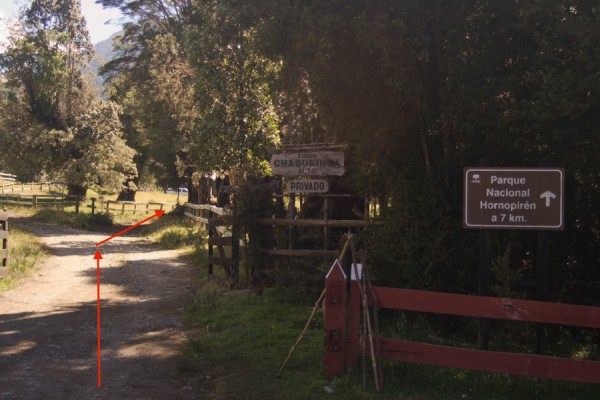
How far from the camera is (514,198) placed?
6.76m

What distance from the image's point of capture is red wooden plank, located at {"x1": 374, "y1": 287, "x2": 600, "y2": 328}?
5633mm

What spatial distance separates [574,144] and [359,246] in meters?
3.58

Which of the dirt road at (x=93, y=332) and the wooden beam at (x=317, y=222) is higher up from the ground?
the wooden beam at (x=317, y=222)

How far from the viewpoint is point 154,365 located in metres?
7.52

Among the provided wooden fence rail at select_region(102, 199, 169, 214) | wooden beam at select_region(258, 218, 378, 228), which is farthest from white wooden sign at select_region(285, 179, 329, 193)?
wooden fence rail at select_region(102, 199, 169, 214)

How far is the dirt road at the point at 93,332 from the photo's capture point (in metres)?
6.62

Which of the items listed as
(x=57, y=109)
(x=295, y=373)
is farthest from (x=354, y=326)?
(x=57, y=109)

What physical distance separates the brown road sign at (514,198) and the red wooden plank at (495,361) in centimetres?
154

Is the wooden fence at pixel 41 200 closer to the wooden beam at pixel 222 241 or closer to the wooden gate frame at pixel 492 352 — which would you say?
the wooden beam at pixel 222 241

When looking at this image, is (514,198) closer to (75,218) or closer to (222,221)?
(222,221)

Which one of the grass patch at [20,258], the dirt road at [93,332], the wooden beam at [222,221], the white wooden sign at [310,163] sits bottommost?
the dirt road at [93,332]

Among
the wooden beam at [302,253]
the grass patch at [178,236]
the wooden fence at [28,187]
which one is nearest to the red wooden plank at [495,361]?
the wooden beam at [302,253]

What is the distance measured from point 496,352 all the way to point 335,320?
1546 millimetres

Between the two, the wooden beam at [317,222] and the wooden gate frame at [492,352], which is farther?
the wooden beam at [317,222]
